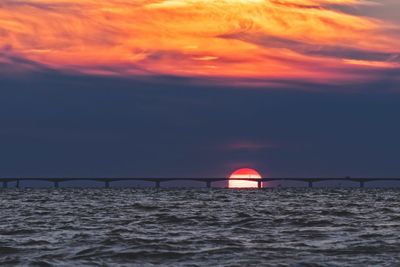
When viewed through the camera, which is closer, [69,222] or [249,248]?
[249,248]

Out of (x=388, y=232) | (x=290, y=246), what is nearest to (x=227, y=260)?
(x=290, y=246)

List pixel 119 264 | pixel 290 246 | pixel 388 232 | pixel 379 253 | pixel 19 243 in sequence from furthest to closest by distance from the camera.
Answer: pixel 388 232
pixel 19 243
pixel 290 246
pixel 379 253
pixel 119 264

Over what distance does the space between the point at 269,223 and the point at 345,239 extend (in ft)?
38.9

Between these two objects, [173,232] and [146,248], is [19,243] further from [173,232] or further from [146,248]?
[173,232]

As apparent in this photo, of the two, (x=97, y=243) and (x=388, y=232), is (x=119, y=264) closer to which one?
(x=97, y=243)

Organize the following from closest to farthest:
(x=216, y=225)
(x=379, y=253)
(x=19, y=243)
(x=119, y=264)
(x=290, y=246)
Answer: (x=119, y=264)
(x=379, y=253)
(x=290, y=246)
(x=19, y=243)
(x=216, y=225)

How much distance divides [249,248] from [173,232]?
8.64 m

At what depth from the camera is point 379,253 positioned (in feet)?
88.2

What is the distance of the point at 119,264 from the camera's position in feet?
79.6

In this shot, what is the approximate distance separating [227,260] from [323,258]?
116 inches

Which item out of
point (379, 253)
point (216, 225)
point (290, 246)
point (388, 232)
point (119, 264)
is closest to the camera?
point (119, 264)

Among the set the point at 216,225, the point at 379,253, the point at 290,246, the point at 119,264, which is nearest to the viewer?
the point at 119,264

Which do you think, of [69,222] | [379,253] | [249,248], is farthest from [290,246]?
[69,222]

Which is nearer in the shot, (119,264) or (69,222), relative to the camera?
(119,264)
